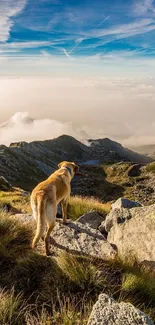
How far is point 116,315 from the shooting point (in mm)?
4223

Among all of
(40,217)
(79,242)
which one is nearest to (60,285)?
(40,217)

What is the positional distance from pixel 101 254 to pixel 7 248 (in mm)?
2391

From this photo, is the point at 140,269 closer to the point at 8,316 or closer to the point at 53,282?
the point at 53,282

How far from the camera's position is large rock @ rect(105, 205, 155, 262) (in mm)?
8438

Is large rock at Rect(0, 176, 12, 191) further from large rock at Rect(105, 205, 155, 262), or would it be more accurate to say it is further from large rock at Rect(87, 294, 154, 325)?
large rock at Rect(87, 294, 154, 325)

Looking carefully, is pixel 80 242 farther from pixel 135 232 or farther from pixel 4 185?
pixel 4 185

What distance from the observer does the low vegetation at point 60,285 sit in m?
5.16

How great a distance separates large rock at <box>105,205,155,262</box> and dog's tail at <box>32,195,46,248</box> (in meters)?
2.05

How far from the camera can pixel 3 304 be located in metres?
5.00

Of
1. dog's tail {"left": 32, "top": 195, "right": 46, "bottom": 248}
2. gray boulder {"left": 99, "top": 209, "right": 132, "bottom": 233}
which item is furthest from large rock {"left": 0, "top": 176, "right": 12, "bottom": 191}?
dog's tail {"left": 32, "top": 195, "right": 46, "bottom": 248}

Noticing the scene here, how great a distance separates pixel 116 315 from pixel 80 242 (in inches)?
171

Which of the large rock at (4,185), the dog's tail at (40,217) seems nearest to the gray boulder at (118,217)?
the dog's tail at (40,217)

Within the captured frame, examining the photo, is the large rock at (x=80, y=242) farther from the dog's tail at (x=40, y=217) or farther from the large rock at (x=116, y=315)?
the large rock at (x=116, y=315)

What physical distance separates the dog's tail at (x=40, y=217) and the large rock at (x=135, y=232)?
2.05m
